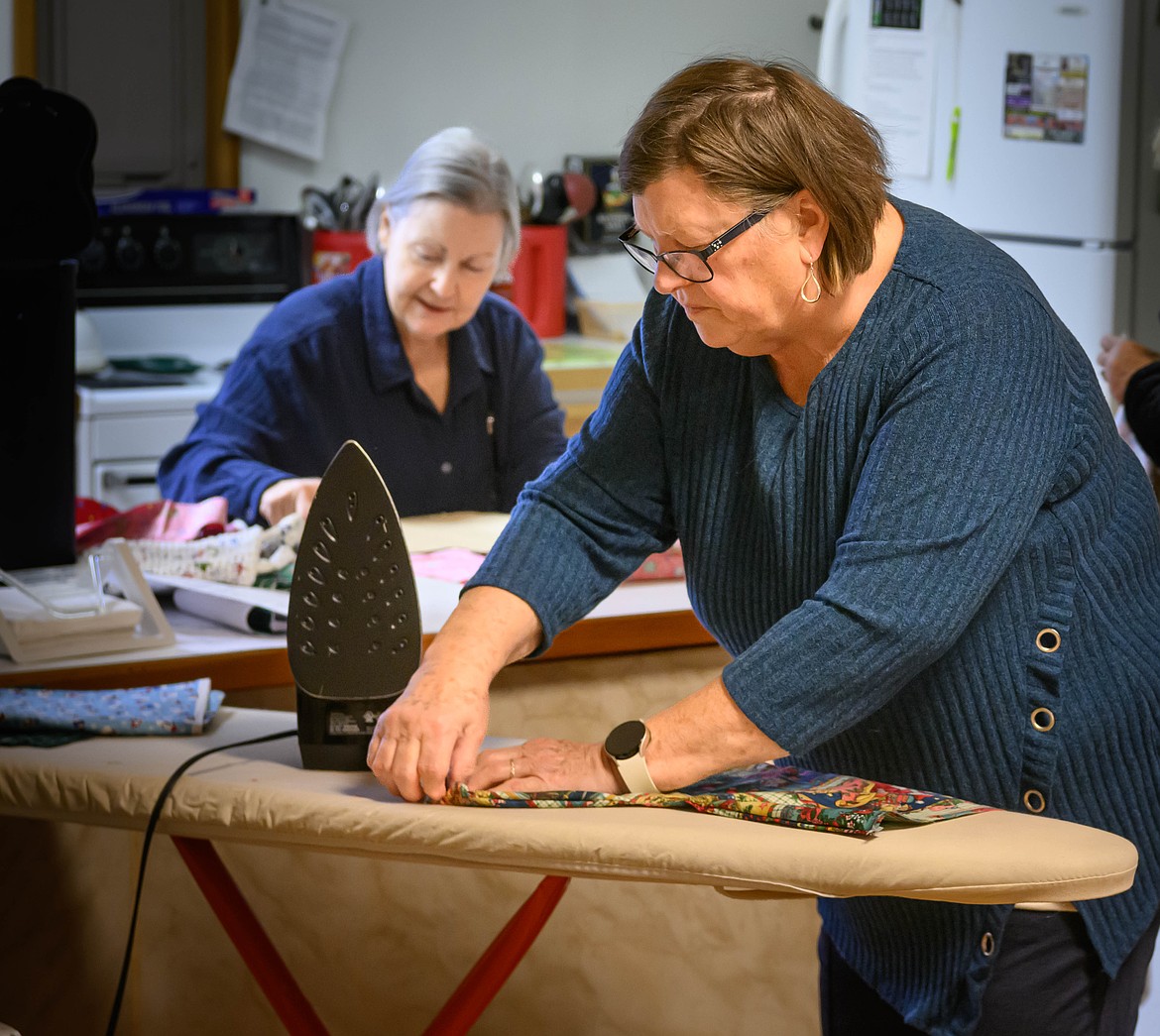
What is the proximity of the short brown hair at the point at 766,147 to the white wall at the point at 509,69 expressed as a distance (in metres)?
2.70

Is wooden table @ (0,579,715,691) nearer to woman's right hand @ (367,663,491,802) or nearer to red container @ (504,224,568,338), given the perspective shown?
woman's right hand @ (367,663,491,802)

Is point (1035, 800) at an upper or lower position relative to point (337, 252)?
lower

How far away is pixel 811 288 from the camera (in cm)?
107

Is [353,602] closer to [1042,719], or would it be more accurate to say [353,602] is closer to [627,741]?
[627,741]

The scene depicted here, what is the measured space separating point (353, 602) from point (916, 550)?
46 cm

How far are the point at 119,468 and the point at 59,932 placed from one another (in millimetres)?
1593

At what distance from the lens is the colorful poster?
3.34 m

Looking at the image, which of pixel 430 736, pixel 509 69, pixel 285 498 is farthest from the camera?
pixel 509 69

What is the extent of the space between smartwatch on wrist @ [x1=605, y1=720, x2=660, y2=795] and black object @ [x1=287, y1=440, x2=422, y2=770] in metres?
0.21

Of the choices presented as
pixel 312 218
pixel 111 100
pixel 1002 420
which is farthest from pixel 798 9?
pixel 1002 420

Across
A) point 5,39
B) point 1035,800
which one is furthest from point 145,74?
point 1035,800

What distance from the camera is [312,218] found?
346 cm

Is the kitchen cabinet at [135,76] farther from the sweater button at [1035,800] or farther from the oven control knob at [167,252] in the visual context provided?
the sweater button at [1035,800]

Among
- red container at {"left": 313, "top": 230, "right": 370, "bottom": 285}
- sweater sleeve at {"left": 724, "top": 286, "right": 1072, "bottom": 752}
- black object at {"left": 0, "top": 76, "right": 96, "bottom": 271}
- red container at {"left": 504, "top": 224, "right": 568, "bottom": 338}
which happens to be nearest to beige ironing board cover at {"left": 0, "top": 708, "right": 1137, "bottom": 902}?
sweater sleeve at {"left": 724, "top": 286, "right": 1072, "bottom": 752}
